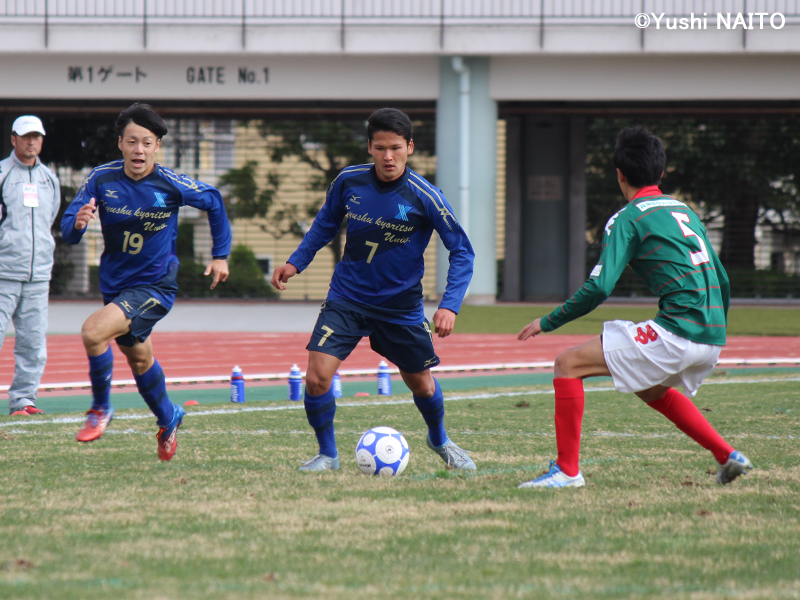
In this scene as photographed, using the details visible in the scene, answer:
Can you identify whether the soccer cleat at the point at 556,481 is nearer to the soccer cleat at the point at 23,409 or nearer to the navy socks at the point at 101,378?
the navy socks at the point at 101,378

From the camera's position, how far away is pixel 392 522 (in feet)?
12.8

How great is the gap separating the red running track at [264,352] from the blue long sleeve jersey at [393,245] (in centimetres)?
597

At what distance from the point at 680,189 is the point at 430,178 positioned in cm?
640

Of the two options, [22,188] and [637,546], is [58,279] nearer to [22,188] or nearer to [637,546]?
[22,188]

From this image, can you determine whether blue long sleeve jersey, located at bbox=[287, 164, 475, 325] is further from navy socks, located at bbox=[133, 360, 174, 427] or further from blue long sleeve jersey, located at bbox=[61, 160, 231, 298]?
navy socks, located at bbox=[133, 360, 174, 427]

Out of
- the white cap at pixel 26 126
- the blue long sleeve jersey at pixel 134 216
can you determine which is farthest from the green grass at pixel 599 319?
the blue long sleeve jersey at pixel 134 216

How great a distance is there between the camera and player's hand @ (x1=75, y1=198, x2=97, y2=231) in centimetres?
536

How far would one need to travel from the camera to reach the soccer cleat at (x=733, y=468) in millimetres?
4684

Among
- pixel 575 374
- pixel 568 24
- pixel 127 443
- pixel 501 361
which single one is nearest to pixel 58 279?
pixel 568 24

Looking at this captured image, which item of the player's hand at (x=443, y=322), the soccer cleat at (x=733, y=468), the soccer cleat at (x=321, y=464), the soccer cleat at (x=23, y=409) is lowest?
the soccer cleat at (x=23, y=409)

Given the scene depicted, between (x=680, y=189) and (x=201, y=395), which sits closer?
(x=201, y=395)

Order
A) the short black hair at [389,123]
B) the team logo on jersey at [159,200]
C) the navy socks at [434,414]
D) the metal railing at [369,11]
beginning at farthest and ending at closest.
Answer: the metal railing at [369,11] < the team logo on jersey at [159,200] < the navy socks at [434,414] < the short black hair at [389,123]

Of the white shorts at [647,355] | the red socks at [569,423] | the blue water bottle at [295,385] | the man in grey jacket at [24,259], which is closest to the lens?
the white shorts at [647,355]

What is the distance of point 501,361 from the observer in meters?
12.8
